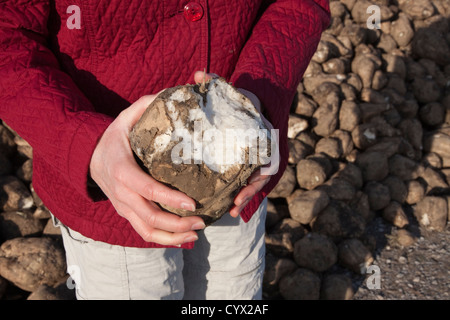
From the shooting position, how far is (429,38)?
15.0ft

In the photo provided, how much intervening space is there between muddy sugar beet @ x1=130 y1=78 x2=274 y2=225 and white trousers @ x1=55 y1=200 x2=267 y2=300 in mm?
537

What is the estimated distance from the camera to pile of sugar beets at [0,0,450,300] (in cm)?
283

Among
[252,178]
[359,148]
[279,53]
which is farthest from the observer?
[359,148]

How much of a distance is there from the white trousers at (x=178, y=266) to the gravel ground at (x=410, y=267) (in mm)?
1342

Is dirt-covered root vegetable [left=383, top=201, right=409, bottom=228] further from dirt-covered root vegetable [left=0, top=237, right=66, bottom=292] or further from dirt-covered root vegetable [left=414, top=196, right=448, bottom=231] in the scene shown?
dirt-covered root vegetable [left=0, top=237, right=66, bottom=292]

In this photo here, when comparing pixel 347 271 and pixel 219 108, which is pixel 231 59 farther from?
pixel 347 271

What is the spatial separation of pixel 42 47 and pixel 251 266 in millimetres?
1270

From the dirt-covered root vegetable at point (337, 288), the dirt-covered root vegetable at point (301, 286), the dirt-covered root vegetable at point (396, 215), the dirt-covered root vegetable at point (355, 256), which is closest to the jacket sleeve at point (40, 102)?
the dirt-covered root vegetable at point (301, 286)

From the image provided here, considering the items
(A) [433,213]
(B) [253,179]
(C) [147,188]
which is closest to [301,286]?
(A) [433,213]

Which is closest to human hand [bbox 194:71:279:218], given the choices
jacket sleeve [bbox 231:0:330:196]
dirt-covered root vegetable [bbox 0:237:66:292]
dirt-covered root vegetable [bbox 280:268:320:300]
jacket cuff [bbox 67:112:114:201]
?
jacket sleeve [bbox 231:0:330:196]

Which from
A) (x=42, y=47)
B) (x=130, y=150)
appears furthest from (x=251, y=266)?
(x=42, y=47)

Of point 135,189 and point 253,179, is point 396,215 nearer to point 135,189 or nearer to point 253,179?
point 253,179

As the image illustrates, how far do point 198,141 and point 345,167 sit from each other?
101 inches

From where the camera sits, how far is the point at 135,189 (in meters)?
1.07
